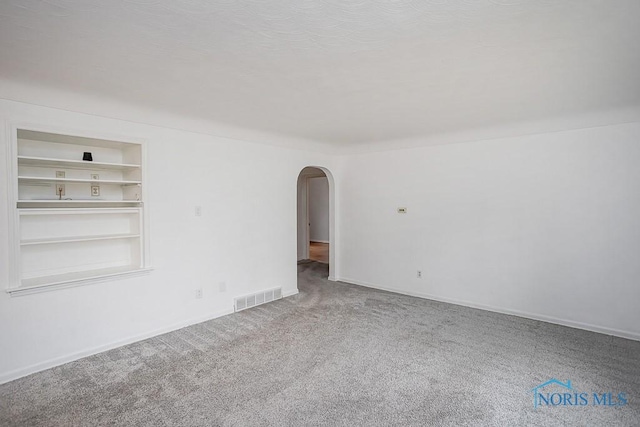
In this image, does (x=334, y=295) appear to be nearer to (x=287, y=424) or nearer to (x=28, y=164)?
(x=287, y=424)

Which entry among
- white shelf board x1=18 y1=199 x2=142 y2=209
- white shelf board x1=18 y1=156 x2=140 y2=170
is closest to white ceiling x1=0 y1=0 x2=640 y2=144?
white shelf board x1=18 y1=156 x2=140 y2=170

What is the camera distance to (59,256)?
3.10 meters

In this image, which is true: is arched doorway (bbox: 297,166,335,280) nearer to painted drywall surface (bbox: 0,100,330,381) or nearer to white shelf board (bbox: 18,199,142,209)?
painted drywall surface (bbox: 0,100,330,381)

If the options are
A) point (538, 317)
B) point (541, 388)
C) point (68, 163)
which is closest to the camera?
point (541, 388)

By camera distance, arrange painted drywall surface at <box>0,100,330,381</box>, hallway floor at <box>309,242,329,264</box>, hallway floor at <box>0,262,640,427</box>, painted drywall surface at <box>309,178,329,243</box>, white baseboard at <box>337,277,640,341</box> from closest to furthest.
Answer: hallway floor at <box>0,262,640,427</box> < painted drywall surface at <box>0,100,330,381</box> < white baseboard at <box>337,277,640,341</box> < hallway floor at <box>309,242,329,264</box> < painted drywall surface at <box>309,178,329,243</box>

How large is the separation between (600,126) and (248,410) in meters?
4.48

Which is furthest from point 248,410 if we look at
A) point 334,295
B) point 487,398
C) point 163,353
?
point 334,295

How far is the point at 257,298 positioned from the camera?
4566mm

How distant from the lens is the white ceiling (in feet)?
5.36

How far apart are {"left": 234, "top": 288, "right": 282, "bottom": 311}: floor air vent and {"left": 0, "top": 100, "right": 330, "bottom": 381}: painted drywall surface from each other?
111 millimetres

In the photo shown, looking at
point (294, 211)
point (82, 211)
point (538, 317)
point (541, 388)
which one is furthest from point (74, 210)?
point (538, 317)

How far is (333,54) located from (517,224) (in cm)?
338

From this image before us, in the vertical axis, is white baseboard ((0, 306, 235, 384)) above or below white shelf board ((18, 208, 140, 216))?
below

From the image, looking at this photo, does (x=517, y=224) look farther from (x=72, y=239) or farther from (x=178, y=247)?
(x=72, y=239)
